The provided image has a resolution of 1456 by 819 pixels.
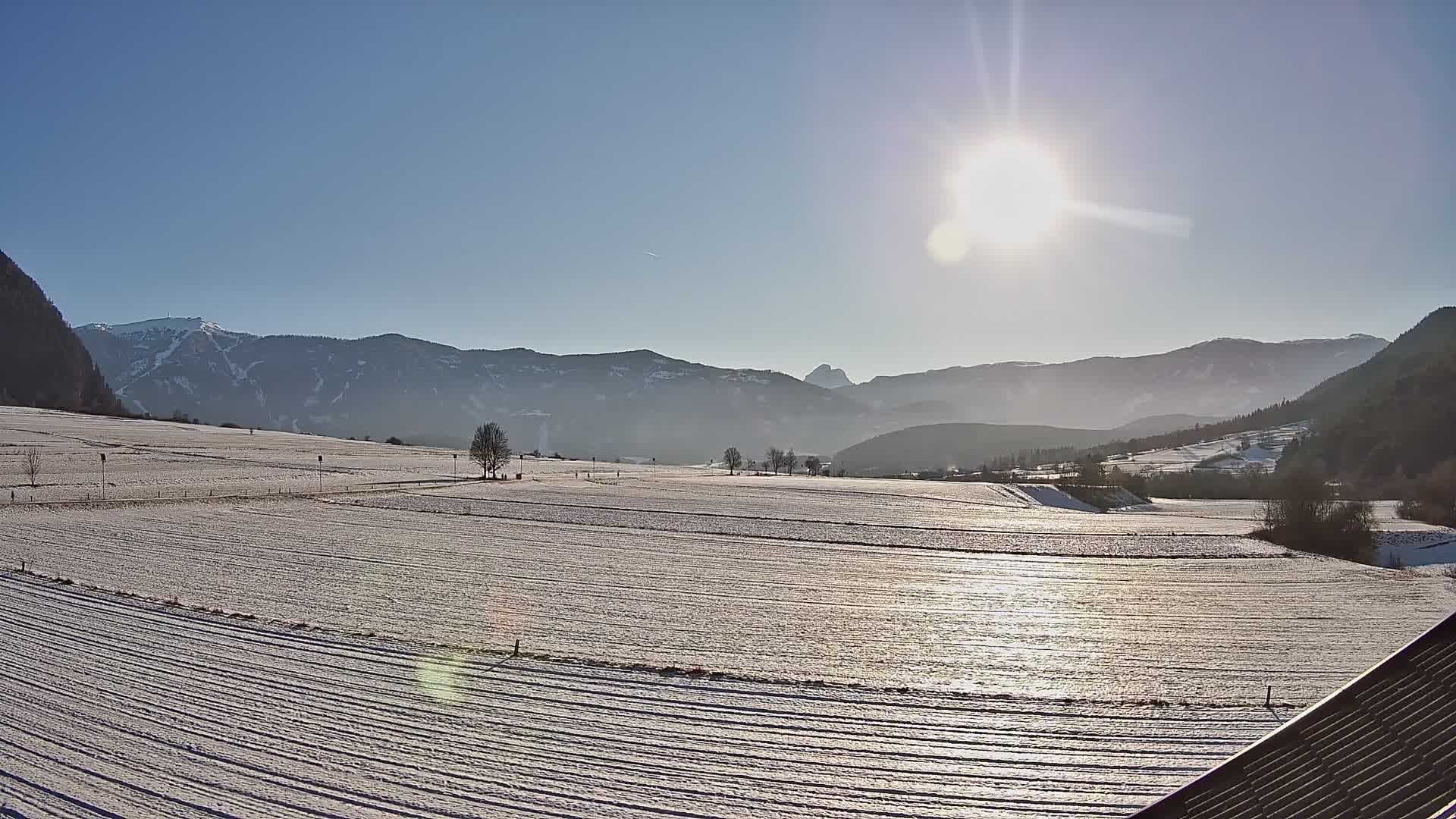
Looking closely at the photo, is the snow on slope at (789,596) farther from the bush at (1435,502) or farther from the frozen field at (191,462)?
the bush at (1435,502)

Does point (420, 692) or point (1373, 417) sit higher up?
point (1373, 417)

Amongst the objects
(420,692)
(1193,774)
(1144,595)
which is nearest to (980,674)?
(1193,774)

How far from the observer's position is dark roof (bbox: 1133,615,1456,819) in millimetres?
4273

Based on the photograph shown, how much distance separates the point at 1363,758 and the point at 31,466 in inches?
3164

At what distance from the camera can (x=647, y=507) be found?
60.8 m

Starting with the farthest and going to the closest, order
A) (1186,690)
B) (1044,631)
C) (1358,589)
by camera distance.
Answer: (1358,589)
(1044,631)
(1186,690)

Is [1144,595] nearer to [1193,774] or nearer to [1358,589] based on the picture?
[1358,589]

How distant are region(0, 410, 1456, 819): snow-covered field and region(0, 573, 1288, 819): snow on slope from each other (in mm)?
69

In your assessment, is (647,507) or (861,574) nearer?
(861,574)

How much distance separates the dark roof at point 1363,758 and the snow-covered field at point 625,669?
688cm

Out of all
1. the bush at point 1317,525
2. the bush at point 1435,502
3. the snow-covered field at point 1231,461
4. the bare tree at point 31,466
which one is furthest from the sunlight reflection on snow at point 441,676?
the snow-covered field at point 1231,461

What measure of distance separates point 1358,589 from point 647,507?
43.8 m

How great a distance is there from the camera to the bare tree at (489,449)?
284 feet

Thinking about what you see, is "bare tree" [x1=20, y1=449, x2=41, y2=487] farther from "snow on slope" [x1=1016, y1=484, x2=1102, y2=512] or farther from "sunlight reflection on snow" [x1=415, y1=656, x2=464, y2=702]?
"snow on slope" [x1=1016, y1=484, x2=1102, y2=512]
